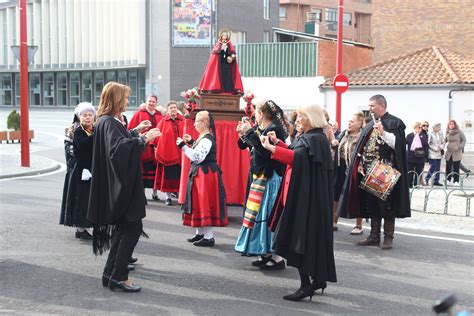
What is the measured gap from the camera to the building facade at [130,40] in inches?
1420

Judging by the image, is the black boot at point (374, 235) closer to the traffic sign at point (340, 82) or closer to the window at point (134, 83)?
the traffic sign at point (340, 82)

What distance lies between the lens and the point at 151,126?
1164 cm

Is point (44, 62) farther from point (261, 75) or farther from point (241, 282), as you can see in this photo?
point (241, 282)

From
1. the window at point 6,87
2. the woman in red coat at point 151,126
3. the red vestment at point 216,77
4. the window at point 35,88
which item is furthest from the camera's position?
the window at point 6,87

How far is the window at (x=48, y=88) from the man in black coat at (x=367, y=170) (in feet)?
123

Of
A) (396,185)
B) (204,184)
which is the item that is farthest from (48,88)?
(396,185)

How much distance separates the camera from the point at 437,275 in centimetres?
721

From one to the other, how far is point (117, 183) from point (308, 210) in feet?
5.67

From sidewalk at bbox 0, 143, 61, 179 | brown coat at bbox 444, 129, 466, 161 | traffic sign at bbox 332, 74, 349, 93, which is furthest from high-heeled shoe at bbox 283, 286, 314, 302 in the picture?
traffic sign at bbox 332, 74, 349, 93

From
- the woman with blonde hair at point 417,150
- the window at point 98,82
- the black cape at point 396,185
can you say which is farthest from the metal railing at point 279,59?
the black cape at point 396,185

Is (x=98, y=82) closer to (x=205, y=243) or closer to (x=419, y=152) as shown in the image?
(x=419, y=152)

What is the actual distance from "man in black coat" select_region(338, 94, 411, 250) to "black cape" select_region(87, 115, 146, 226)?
3464 millimetres

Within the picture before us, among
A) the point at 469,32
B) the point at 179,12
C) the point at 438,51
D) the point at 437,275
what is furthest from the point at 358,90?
the point at 437,275

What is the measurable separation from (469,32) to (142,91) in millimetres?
17786
